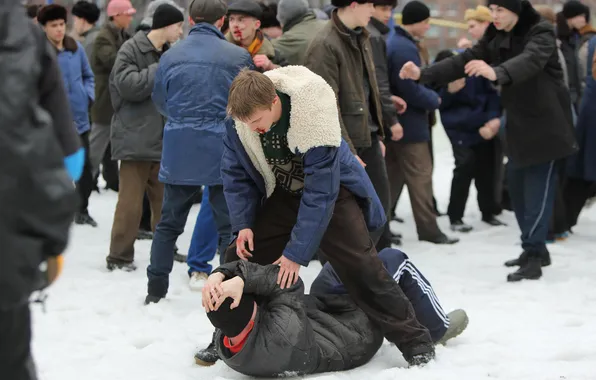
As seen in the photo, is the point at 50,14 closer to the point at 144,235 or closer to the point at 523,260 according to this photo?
the point at 144,235

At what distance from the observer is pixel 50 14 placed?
741cm

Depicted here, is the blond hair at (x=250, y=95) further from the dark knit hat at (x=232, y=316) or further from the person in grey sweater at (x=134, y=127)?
the person in grey sweater at (x=134, y=127)

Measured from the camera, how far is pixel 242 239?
4336 mm

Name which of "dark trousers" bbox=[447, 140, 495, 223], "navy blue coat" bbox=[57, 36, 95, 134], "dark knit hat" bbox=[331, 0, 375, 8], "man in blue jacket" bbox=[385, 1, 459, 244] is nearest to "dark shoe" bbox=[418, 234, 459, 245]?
"man in blue jacket" bbox=[385, 1, 459, 244]

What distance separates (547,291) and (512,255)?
1213 millimetres

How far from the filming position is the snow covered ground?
4.36 metres

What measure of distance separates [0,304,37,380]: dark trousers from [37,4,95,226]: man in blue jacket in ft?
16.8

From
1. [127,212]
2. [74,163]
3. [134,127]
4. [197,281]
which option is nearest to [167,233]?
[197,281]

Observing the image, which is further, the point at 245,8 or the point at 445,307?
the point at 245,8

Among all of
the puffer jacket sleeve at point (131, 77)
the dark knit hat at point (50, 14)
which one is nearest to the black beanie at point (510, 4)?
the puffer jacket sleeve at point (131, 77)

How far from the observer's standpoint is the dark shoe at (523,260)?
6376 millimetres

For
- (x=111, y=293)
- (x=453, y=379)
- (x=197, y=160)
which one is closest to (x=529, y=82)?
(x=197, y=160)

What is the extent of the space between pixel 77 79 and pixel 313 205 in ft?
14.3

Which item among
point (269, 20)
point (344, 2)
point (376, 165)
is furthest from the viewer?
point (269, 20)
